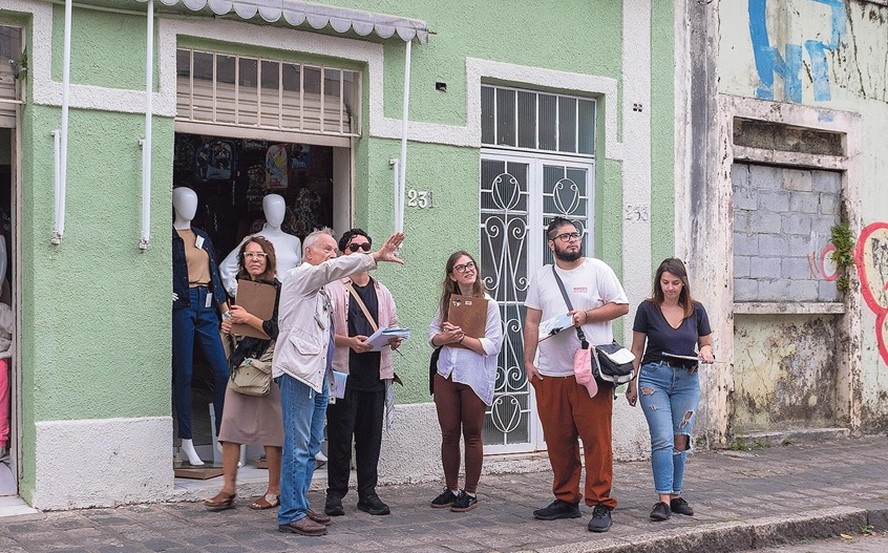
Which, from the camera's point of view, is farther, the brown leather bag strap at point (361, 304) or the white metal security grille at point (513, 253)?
the white metal security grille at point (513, 253)

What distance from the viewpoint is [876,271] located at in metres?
12.3

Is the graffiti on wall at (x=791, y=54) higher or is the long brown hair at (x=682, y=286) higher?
the graffiti on wall at (x=791, y=54)

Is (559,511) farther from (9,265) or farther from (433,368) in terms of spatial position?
(9,265)

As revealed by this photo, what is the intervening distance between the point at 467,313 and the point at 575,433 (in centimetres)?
105

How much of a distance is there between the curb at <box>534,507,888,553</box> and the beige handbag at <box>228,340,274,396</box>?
6.67 ft

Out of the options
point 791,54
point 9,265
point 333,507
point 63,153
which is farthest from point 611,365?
point 791,54

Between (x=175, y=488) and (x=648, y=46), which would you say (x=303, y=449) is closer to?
(x=175, y=488)

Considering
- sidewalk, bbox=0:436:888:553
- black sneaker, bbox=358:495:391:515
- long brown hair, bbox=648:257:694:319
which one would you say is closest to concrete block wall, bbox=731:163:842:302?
sidewalk, bbox=0:436:888:553

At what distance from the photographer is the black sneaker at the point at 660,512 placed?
7.53 meters

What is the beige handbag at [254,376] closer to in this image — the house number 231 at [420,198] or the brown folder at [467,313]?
the brown folder at [467,313]

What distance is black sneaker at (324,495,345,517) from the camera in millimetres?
7547

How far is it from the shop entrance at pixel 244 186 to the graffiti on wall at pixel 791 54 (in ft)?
14.8

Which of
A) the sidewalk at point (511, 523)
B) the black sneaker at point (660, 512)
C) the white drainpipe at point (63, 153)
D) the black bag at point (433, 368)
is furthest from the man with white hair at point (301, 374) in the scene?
the black sneaker at point (660, 512)

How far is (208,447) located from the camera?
9086 mm
